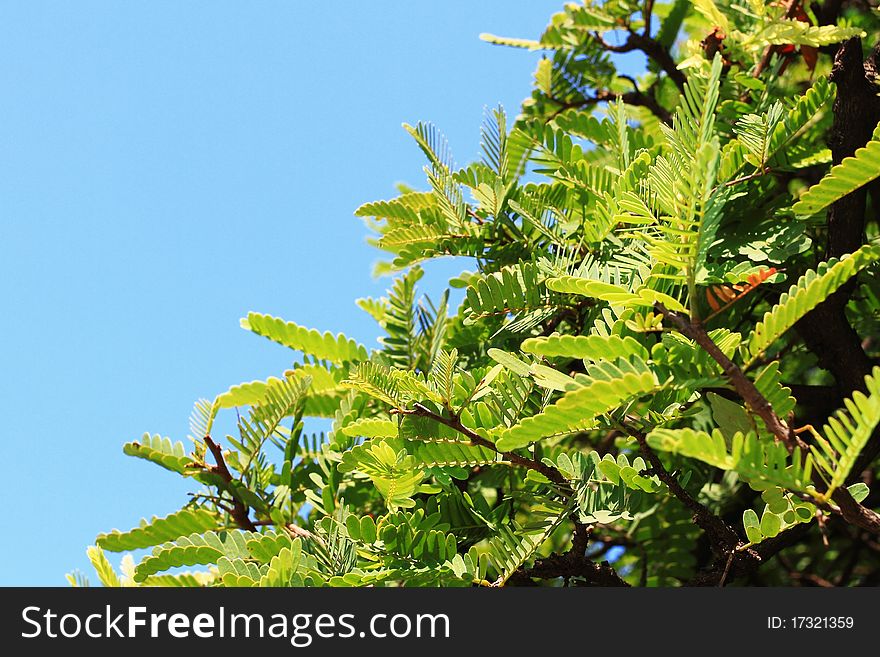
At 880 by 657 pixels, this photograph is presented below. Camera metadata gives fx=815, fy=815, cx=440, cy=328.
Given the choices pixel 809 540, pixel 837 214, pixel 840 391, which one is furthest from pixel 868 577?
pixel 837 214

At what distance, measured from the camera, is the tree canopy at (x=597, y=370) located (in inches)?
46.4

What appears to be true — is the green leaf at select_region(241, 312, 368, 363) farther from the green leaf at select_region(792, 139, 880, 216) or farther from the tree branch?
the green leaf at select_region(792, 139, 880, 216)

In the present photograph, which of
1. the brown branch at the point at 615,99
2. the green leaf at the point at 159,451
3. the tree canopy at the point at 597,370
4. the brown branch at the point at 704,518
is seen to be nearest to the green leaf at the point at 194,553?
the tree canopy at the point at 597,370

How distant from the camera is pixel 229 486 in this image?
1805 mm

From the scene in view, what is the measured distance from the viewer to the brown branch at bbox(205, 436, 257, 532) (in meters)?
1.77

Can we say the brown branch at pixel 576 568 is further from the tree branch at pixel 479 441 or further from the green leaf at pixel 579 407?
the green leaf at pixel 579 407

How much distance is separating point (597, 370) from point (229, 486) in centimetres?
99

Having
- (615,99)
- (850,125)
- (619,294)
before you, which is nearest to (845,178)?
(850,125)

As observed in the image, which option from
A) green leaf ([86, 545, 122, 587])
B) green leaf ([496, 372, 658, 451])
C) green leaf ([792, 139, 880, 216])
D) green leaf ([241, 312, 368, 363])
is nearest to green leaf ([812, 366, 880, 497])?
green leaf ([496, 372, 658, 451])

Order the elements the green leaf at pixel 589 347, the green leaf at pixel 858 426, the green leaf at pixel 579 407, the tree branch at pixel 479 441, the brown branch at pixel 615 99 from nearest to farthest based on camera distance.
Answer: the green leaf at pixel 858 426, the green leaf at pixel 579 407, the green leaf at pixel 589 347, the tree branch at pixel 479 441, the brown branch at pixel 615 99

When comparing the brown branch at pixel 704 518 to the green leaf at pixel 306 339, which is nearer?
the brown branch at pixel 704 518

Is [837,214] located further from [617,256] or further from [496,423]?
[496,423]

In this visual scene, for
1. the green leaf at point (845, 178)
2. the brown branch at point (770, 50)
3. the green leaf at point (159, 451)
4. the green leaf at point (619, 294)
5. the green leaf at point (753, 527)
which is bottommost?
the green leaf at point (753, 527)
